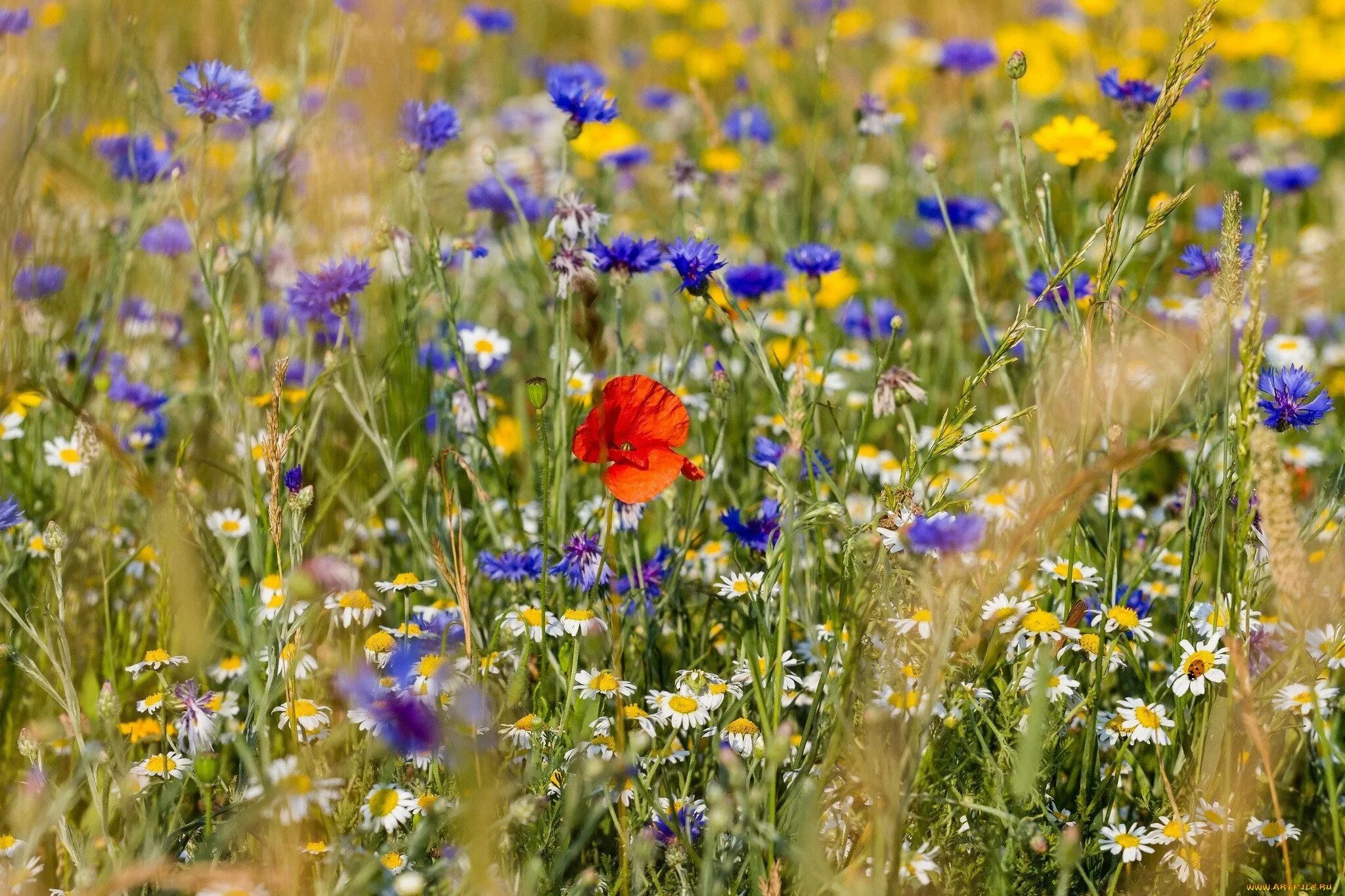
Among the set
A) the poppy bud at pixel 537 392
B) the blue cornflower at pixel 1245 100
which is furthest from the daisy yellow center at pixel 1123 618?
the blue cornflower at pixel 1245 100

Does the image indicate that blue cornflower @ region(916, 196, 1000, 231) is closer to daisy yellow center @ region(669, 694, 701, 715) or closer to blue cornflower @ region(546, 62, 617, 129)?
blue cornflower @ region(546, 62, 617, 129)

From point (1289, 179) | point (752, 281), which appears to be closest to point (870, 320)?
point (752, 281)

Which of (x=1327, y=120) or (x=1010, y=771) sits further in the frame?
(x=1327, y=120)

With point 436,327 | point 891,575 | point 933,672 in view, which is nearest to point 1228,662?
point 891,575

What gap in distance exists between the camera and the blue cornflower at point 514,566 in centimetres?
172

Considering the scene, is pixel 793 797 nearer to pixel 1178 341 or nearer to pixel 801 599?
pixel 801 599

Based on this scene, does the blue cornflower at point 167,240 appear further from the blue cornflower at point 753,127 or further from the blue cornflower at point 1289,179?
the blue cornflower at point 1289,179

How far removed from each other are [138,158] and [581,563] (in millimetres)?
1558

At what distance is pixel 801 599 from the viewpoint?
185cm

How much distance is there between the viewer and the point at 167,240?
2.84m

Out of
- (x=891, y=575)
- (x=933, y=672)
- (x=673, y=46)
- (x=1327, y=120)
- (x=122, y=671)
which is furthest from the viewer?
(x=673, y=46)

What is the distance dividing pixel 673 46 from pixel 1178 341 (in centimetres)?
347

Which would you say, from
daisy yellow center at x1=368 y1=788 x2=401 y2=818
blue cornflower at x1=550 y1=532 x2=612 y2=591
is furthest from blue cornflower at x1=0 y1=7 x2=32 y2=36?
daisy yellow center at x1=368 y1=788 x2=401 y2=818

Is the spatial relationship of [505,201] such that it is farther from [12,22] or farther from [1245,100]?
[1245,100]
